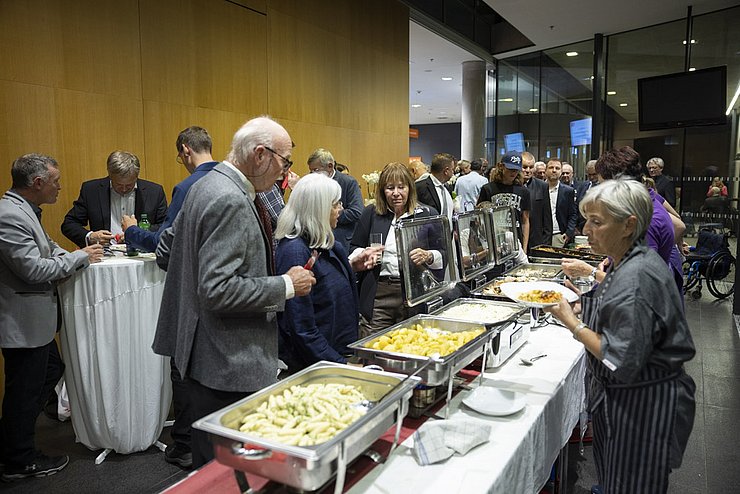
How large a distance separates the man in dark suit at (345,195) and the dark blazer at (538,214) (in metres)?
1.30

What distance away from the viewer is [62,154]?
334cm

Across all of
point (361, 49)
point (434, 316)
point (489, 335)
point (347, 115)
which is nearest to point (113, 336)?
point (434, 316)

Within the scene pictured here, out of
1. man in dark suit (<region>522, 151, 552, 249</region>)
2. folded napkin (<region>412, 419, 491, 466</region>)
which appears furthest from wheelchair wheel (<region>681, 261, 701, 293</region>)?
folded napkin (<region>412, 419, 491, 466</region>)

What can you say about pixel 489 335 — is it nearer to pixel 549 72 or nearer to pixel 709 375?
pixel 709 375

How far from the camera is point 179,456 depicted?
97.6 inches

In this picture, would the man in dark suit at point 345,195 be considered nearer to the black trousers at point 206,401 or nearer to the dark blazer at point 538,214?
the dark blazer at point 538,214

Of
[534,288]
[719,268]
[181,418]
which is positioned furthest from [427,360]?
[719,268]

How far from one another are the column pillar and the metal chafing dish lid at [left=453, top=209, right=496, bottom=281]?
7408 mm

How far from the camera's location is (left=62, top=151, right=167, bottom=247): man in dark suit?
3.07m

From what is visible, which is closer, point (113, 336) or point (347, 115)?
point (113, 336)

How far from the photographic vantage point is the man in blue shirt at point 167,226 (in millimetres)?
2342

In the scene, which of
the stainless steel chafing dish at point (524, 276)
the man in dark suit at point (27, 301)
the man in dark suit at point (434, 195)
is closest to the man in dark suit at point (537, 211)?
the man in dark suit at point (434, 195)

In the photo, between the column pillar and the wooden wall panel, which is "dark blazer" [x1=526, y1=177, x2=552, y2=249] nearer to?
the wooden wall panel

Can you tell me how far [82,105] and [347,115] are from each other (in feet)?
10.2
